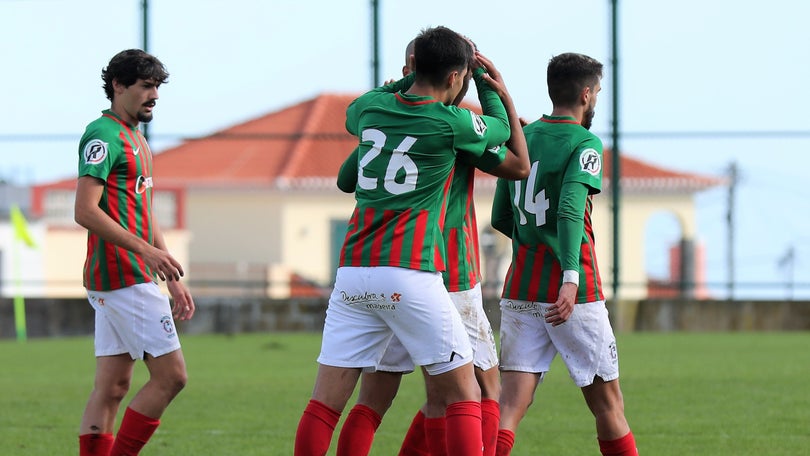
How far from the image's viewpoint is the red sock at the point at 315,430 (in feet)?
16.3

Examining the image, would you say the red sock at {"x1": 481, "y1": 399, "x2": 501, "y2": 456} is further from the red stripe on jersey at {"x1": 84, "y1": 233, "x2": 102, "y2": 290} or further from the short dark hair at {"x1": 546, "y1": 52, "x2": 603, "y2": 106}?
the red stripe on jersey at {"x1": 84, "y1": 233, "x2": 102, "y2": 290}

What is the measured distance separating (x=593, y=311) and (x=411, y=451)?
3.21 feet

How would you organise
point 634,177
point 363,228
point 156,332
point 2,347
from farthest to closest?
point 634,177, point 2,347, point 156,332, point 363,228

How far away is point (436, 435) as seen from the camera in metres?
5.30

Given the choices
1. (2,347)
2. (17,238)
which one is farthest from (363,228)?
(17,238)

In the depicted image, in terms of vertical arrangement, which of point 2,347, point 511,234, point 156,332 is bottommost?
point 2,347

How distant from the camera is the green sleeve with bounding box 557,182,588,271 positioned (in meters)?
5.30

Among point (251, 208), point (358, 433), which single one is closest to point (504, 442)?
point (358, 433)

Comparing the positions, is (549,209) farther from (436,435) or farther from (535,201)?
(436,435)

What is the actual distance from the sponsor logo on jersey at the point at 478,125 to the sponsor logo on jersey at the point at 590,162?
60 cm

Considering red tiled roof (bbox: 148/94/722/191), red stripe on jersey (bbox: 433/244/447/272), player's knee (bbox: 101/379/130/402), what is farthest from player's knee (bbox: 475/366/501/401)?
red tiled roof (bbox: 148/94/722/191)

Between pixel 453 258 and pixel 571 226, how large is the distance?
1.61 feet

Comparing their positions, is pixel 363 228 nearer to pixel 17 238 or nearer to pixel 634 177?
pixel 17 238

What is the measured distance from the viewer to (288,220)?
45.1 meters
